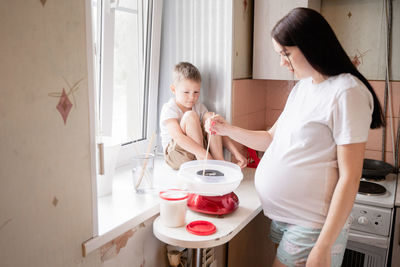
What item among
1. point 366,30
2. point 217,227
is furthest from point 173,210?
point 366,30

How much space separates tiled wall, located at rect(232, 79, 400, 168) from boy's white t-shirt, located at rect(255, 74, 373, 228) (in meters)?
0.61

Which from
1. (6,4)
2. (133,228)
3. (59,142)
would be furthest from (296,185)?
(6,4)

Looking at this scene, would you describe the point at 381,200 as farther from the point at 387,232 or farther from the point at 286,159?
the point at 286,159

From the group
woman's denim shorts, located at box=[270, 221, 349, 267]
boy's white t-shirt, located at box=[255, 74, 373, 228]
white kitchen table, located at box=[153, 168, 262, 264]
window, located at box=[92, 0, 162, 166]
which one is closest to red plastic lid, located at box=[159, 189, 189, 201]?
white kitchen table, located at box=[153, 168, 262, 264]

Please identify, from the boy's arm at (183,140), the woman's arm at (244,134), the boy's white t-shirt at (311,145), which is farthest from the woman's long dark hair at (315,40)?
the boy's arm at (183,140)

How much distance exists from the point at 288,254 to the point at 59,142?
2.79 ft

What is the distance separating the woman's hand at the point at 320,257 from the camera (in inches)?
44.6

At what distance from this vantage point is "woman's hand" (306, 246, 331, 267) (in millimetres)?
1134

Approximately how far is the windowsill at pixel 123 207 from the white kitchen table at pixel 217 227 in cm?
8

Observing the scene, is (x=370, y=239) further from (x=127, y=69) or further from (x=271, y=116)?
(x=127, y=69)

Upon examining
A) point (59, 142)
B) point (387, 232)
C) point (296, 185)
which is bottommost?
point (387, 232)

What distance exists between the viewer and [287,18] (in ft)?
3.86

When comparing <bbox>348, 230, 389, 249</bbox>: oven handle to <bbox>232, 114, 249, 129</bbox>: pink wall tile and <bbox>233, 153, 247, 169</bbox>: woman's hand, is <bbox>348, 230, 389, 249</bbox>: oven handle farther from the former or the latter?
<bbox>232, 114, 249, 129</bbox>: pink wall tile

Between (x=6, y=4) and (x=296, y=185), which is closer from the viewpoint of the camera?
(x=6, y=4)
